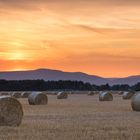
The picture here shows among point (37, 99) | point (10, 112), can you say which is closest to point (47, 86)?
point (37, 99)

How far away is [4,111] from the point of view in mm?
21922

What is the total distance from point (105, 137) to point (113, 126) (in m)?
3.27

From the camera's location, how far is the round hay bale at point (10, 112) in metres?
21.2

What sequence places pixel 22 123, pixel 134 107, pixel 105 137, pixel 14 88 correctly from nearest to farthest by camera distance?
pixel 105 137 < pixel 22 123 < pixel 134 107 < pixel 14 88

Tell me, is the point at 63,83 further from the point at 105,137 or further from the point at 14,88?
the point at 105,137

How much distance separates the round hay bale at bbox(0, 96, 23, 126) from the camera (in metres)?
21.2

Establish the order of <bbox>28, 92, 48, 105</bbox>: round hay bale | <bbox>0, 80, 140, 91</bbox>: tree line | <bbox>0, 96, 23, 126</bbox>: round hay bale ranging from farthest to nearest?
<bbox>0, 80, 140, 91</bbox>: tree line, <bbox>28, 92, 48, 105</bbox>: round hay bale, <bbox>0, 96, 23, 126</bbox>: round hay bale

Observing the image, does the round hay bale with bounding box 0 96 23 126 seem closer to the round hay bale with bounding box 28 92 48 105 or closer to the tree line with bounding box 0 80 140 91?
the round hay bale with bounding box 28 92 48 105

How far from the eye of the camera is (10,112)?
21953 mm

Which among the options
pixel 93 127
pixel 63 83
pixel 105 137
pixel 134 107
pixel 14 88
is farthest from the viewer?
pixel 63 83

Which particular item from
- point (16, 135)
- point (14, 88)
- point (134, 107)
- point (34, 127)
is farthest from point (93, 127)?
point (14, 88)

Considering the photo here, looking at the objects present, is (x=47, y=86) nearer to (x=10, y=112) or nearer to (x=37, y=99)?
(x=37, y=99)

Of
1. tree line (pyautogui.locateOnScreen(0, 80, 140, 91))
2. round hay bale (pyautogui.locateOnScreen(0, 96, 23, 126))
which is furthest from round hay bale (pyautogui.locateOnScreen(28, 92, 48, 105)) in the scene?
tree line (pyautogui.locateOnScreen(0, 80, 140, 91))

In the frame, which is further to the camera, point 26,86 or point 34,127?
point 26,86
